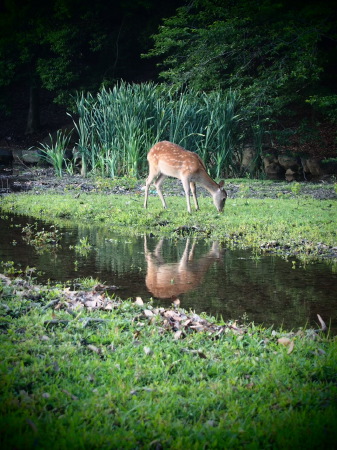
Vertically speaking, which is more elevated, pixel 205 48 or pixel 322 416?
pixel 205 48

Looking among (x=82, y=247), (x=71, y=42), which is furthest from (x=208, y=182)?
A: (x=71, y=42)

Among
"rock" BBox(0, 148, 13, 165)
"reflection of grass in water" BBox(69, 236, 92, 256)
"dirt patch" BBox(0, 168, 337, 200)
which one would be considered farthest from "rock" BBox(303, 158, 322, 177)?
"reflection of grass in water" BBox(69, 236, 92, 256)

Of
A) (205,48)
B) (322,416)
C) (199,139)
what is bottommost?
(322,416)

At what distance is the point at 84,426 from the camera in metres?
3.21

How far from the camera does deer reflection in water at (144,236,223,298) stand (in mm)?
6457

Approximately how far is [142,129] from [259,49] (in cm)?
818

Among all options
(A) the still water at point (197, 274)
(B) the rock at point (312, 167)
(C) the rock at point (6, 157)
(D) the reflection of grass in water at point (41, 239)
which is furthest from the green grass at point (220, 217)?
(C) the rock at point (6, 157)

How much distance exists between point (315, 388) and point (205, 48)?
21.4 meters

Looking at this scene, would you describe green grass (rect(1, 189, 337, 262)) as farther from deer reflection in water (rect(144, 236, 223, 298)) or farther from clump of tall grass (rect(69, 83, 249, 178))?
clump of tall grass (rect(69, 83, 249, 178))

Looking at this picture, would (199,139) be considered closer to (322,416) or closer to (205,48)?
(205,48)

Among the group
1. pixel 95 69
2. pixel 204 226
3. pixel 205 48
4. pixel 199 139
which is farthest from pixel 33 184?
pixel 95 69

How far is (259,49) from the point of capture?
23.0m

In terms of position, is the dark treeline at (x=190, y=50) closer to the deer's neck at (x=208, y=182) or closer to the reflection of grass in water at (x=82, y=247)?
the deer's neck at (x=208, y=182)

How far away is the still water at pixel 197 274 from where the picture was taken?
19.1ft
